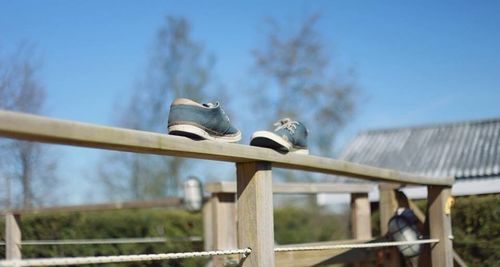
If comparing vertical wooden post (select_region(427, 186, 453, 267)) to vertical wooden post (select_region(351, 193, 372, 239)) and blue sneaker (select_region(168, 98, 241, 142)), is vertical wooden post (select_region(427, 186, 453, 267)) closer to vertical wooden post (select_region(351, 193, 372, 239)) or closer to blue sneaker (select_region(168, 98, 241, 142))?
vertical wooden post (select_region(351, 193, 372, 239))

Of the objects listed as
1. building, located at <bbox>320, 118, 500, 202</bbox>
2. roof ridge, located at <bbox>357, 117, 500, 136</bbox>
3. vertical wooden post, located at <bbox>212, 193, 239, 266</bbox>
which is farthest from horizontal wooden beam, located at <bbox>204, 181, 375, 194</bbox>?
roof ridge, located at <bbox>357, 117, 500, 136</bbox>

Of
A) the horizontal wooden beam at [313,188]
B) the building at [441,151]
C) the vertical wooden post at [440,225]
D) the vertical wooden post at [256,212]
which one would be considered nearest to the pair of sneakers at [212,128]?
the vertical wooden post at [256,212]

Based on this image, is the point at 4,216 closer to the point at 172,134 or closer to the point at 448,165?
the point at 172,134

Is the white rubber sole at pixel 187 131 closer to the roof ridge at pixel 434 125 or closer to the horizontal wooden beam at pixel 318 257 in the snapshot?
the horizontal wooden beam at pixel 318 257

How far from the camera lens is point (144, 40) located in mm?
20281

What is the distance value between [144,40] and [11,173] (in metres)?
14.8

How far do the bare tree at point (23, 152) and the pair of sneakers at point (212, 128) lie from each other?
2.34 meters

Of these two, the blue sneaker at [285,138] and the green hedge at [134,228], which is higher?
the green hedge at [134,228]

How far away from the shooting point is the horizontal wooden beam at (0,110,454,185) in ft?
5.37

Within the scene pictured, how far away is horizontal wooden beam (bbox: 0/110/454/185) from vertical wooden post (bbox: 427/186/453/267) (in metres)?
1.50

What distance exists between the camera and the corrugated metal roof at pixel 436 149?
1234 cm

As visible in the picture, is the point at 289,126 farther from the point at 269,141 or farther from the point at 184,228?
the point at 184,228

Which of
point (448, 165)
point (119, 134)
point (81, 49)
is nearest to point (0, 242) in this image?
point (119, 134)

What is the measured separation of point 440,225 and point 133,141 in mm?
2893
